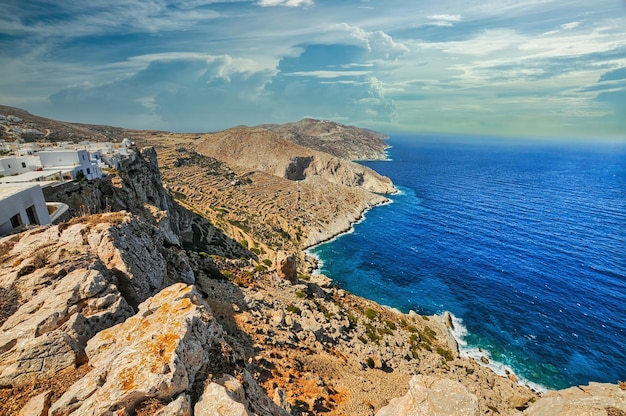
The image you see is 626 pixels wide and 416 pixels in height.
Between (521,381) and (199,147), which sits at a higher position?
(199,147)

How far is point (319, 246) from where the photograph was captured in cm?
9825

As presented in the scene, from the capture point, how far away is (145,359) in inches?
412

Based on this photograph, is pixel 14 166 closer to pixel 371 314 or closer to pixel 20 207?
pixel 20 207

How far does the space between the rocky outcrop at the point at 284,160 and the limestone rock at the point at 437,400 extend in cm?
15306

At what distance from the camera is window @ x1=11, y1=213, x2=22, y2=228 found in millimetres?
21641

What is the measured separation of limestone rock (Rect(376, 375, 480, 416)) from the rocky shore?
6 cm

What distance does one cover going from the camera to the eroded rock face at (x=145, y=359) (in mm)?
9523

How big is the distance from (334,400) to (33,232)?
2190 centimetres

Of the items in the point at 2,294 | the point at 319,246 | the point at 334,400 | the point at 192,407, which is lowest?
the point at 319,246

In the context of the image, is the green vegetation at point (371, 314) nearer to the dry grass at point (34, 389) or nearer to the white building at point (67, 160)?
the dry grass at point (34, 389)

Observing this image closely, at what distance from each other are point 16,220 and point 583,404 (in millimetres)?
37226

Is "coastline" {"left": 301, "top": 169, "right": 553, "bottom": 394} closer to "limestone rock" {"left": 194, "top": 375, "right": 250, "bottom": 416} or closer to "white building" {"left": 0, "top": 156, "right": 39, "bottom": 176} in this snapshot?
"limestone rock" {"left": 194, "top": 375, "right": 250, "bottom": 416}

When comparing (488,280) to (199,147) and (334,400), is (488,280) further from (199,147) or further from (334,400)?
(199,147)

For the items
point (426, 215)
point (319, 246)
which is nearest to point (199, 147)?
point (319, 246)
